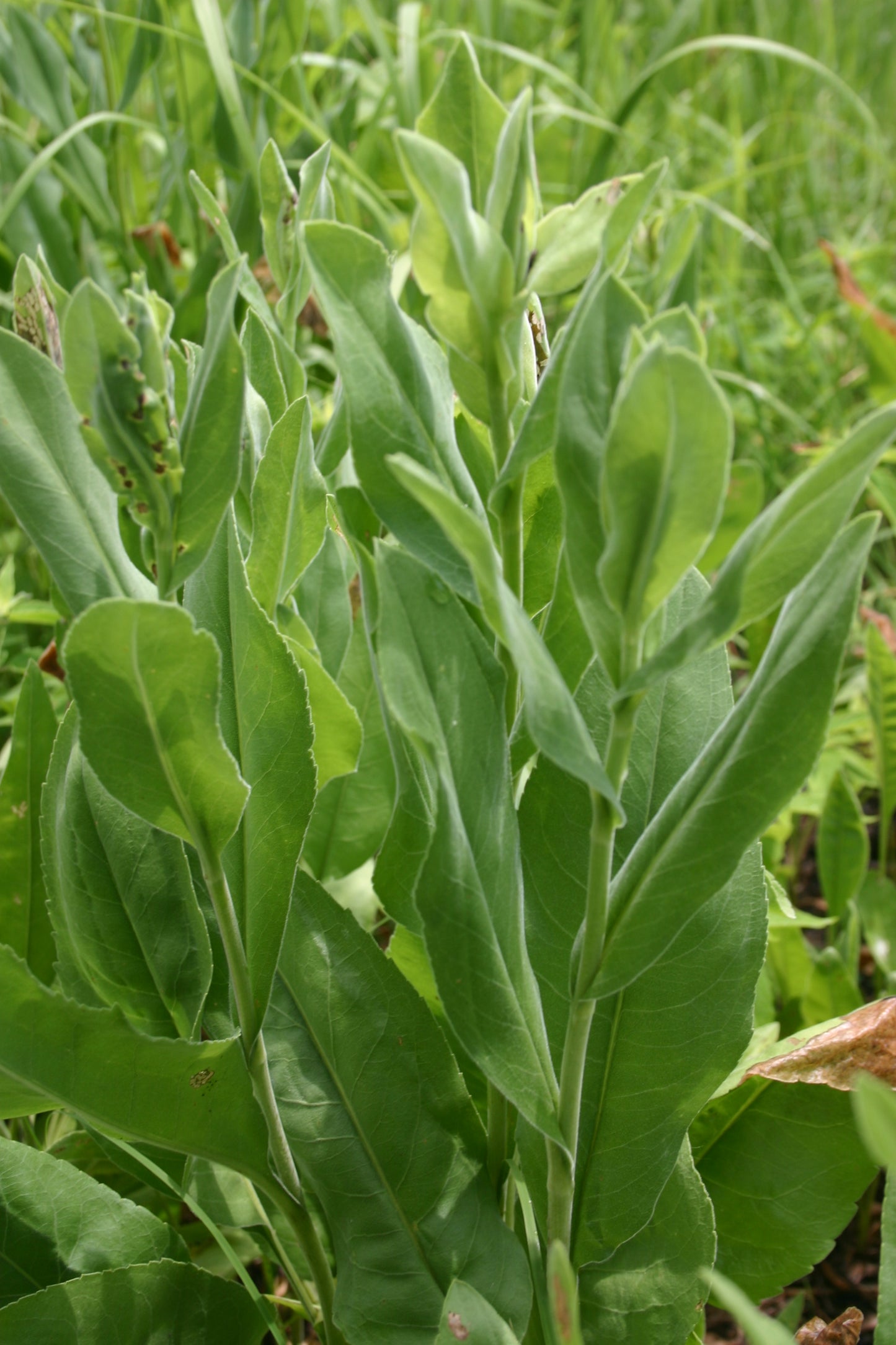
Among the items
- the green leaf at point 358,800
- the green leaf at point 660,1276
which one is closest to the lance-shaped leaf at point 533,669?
the green leaf at point 660,1276

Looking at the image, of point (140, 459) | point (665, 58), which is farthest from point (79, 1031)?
point (665, 58)

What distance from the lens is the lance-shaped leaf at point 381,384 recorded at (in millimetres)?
574

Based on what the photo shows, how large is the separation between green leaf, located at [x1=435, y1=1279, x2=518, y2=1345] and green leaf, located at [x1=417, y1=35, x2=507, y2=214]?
56cm

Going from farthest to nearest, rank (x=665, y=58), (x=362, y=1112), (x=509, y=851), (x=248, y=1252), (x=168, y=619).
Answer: (x=665, y=58), (x=248, y=1252), (x=362, y=1112), (x=509, y=851), (x=168, y=619)

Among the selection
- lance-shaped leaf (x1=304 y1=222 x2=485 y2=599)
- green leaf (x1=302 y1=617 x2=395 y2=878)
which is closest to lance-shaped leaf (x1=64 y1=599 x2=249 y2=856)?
lance-shaped leaf (x1=304 y1=222 x2=485 y2=599)

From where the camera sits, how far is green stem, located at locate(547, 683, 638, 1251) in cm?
55

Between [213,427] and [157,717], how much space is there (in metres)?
0.14

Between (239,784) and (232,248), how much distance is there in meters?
0.38

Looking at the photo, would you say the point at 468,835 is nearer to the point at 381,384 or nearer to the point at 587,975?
the point at 587,975

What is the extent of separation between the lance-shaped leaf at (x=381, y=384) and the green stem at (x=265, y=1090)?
0.20 meters

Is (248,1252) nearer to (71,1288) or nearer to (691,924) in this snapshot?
(71,1288)

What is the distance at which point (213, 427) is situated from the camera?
0.56m

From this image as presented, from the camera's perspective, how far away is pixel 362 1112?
28.8 inches

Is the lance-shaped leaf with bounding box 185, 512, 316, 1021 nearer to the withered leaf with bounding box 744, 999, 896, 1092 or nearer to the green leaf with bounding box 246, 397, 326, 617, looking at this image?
the green leaf with bounding box 246, 397, 326, 617
